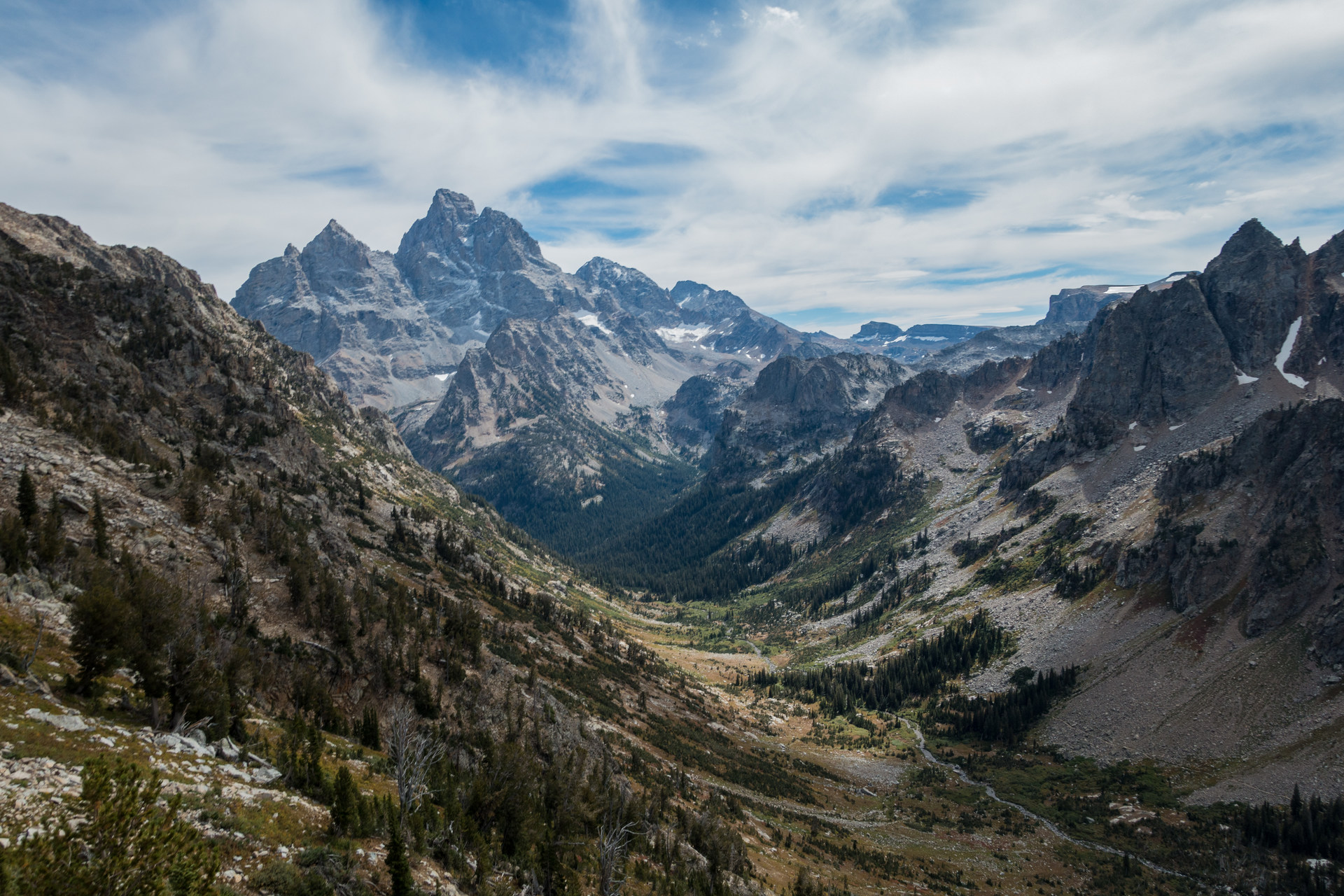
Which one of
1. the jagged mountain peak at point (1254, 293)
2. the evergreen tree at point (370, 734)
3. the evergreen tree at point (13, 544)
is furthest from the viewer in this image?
the jagged mountain peak at point (1254, 293)

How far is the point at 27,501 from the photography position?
33000 mm

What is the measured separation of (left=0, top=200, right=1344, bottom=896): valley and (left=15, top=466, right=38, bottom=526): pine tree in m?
0.22

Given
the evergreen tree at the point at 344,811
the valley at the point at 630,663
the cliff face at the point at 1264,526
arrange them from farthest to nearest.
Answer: the cliff face at the point at 1264,526 < the valley at the point at 630,663 < the evergreen tree at the point at 344,811

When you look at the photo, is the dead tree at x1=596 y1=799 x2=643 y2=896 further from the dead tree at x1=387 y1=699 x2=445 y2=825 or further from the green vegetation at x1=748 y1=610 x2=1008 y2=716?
the green vegetation at x1=748 y1=610 x2=1008 y2=716

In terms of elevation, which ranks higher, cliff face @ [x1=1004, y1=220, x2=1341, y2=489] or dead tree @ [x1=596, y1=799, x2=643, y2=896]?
cliff face @ [x1=1004, y1=220, x2=1341, y2=489]

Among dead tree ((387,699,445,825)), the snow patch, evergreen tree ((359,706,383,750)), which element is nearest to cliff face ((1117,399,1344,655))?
the snow patch

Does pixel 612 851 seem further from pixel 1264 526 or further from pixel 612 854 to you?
pixel 1264 526

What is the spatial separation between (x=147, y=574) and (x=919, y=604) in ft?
583

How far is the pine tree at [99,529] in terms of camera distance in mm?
35188

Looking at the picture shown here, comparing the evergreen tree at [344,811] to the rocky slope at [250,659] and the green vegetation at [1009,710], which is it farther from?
the green vegetation at [1009,710]

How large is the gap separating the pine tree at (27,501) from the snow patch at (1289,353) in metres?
241

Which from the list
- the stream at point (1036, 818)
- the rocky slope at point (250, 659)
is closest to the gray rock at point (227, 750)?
the rocky slope at point (250, 659)

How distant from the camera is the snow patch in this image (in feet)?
513

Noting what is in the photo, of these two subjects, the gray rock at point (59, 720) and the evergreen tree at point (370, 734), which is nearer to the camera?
the gray rock at point (59, 720)
